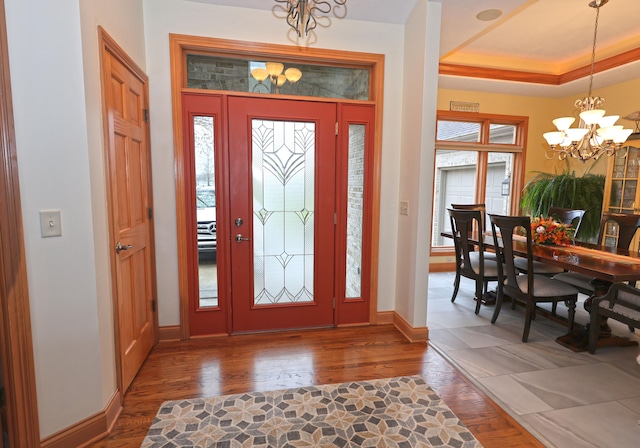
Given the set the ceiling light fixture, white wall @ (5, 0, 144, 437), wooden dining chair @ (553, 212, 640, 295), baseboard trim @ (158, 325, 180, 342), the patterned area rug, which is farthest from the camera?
wooden dining chair @ (553, 212, 640, 295)

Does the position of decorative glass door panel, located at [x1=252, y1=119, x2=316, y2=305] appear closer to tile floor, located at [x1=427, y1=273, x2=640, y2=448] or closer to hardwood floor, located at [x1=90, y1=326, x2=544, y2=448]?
hardwood floor, located at [x1=90, y1=326, x2=544, y2=448]

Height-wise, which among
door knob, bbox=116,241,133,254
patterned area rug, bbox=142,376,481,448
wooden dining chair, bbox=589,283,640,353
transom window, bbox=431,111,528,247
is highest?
transom window, bbox=431,111,528,247

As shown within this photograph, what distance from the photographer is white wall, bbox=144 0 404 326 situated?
274cm

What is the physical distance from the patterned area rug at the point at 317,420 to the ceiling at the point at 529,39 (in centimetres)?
298

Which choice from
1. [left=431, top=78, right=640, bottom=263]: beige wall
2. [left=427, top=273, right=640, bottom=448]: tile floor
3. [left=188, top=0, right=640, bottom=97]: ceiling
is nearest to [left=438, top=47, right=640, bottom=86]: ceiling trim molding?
[left=188, top=0, right=640, bottom=97]: ceiling

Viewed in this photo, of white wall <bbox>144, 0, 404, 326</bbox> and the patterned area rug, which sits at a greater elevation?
white wall <bbox>144, 0, 404, 326</bbox>

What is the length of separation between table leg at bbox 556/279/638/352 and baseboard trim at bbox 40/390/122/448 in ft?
11.3

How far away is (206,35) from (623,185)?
5151 mm

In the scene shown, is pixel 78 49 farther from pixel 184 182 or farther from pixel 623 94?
pixel 623 94

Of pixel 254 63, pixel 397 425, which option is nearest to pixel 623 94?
pixel 254 63

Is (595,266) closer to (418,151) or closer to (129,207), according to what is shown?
(418,151)

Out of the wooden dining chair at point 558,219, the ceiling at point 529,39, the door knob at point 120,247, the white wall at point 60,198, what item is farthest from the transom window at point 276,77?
the wooden dining chair at point 558,219

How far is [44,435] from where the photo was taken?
1667 mm

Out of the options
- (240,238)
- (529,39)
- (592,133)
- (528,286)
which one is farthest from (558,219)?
(240,238)
